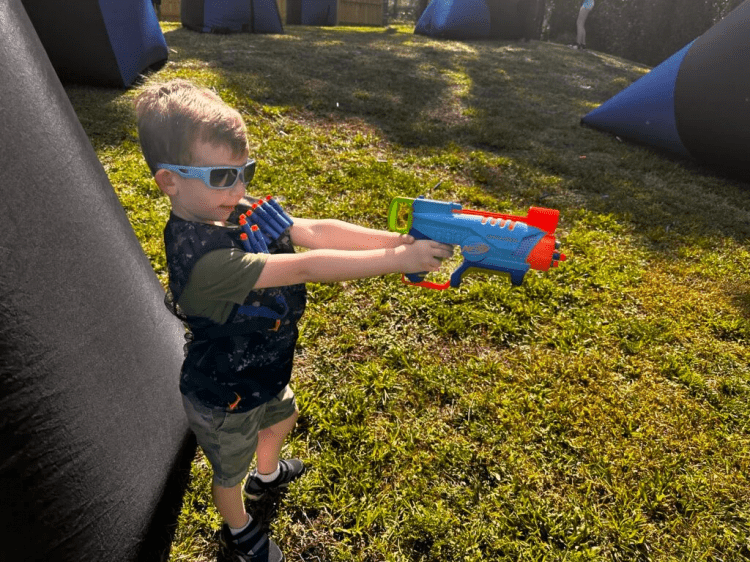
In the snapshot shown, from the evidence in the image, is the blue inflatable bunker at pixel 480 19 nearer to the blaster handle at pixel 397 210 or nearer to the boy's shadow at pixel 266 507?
the blaster handle at pixel 397 210

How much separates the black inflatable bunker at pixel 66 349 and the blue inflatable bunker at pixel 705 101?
287 inches

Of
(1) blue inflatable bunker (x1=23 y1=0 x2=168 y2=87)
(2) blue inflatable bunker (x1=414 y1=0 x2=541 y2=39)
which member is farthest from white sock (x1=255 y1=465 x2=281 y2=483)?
(2) blue inflatable bunker (x1=414 y1=0 x2=541 y2=39)

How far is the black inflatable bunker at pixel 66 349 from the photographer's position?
1.25 m

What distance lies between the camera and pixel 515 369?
3.05m

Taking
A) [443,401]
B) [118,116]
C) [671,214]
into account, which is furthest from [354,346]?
[118,116]

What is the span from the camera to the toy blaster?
154 cm

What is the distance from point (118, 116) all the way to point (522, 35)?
15.3 m

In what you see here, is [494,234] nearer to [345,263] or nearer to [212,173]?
[345,263]

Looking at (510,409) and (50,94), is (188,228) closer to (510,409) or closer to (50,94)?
(50,94)

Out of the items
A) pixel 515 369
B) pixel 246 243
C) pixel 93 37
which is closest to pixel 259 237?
pixel 246 243

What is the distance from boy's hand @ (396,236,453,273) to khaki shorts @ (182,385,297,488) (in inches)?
31.5

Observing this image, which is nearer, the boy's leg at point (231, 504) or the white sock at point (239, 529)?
the boy's leg at point (231, 504)

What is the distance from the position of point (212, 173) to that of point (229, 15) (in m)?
12.8

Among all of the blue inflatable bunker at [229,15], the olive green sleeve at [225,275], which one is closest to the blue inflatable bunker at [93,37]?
the blue inflatable bunker at [229,15]
